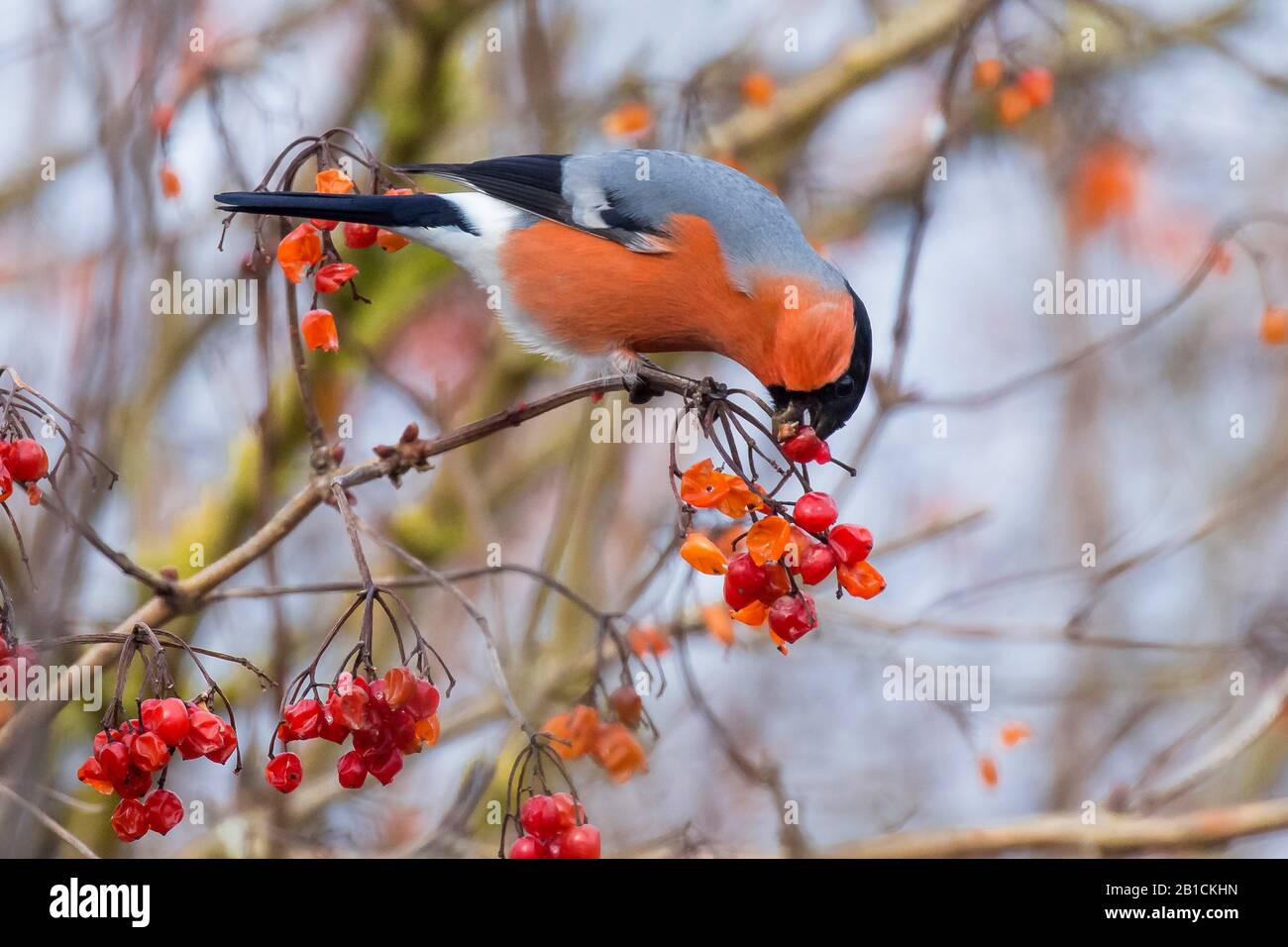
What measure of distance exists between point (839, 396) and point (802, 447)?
673 millimetres

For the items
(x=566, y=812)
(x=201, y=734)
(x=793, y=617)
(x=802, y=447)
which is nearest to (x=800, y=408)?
(x=802, y=447)

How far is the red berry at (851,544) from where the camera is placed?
5.89ft

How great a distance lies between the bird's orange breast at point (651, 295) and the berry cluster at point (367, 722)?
4.28 feet

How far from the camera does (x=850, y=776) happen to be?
11.6 feet

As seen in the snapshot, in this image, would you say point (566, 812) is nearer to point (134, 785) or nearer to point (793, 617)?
point (793, 617)

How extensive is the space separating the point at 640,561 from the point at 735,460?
2692 millimetres

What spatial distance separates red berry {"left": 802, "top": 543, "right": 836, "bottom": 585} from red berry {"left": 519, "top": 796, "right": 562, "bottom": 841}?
49 centimetres

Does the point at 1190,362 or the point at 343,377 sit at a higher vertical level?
the point at 1190,362

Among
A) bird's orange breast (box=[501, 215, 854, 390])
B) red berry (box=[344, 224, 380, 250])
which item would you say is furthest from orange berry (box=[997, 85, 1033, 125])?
red berry (box=[344, 224, 380, 250])

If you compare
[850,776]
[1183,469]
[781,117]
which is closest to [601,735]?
[850,776]

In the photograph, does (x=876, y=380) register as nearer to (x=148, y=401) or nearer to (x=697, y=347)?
(x=697, y=347)

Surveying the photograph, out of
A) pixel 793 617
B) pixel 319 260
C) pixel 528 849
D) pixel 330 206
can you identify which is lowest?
pixel 528 849

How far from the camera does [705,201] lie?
9.76 feet

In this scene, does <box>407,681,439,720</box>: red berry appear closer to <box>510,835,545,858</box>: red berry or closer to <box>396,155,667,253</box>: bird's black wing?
<box>510,835,545,858</box>: red berry
